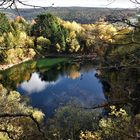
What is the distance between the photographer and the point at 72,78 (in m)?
59.9

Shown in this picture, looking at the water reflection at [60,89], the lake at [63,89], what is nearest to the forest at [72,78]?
the lake at [63,89]

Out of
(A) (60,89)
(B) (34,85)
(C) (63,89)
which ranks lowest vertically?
(B) (34,85)

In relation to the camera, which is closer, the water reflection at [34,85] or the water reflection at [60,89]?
the water reflection at [60,89]

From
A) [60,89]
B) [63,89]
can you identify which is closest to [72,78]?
[60,89]

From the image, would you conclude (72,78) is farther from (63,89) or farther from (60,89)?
(63,89)

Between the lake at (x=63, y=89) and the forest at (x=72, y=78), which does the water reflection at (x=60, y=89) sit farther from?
the forest at (x=72, y=78)

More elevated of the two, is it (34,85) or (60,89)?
(60,89)

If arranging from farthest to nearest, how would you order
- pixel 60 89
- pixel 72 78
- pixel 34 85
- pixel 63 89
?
pixel 72 78
pixel 34 85
pixel 60 89
pixel 63 89

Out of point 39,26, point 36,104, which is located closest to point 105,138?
point 36,104

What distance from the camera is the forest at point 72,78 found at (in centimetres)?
423

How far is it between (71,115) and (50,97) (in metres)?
17.5

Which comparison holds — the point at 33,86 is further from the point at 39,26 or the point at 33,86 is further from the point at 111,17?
the point at 111,17

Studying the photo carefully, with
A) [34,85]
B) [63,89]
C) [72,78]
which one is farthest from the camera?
[72,78]

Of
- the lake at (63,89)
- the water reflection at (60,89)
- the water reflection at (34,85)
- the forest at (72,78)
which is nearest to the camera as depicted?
the forest at (72,78)
